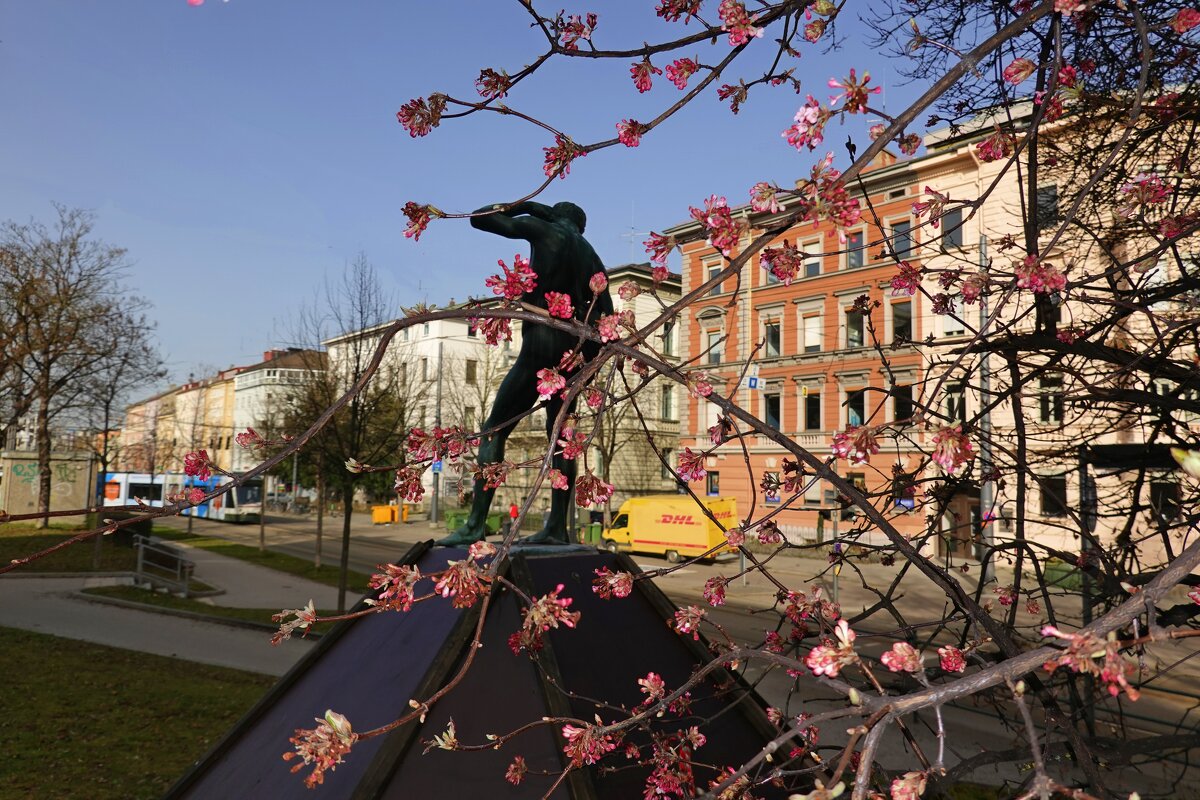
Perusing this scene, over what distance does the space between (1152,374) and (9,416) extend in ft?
115

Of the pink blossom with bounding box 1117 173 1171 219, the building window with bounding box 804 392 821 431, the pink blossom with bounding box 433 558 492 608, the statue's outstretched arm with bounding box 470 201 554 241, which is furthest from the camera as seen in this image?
the building window with bounding box 804 392 821 431

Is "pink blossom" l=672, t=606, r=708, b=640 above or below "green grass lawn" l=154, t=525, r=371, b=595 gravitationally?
above

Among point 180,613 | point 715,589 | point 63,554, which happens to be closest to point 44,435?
point 63,554

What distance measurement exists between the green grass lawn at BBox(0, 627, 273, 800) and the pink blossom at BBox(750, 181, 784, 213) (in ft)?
18.9

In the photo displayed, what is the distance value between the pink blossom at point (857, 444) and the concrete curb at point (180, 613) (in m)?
12.6

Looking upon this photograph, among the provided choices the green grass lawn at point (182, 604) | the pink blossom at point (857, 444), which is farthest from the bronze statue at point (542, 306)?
the green grass lawn at point (182, 604)

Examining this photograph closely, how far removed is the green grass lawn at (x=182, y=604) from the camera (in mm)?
15000

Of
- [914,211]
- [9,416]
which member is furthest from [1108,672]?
[9,416]

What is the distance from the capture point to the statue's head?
4.91 m

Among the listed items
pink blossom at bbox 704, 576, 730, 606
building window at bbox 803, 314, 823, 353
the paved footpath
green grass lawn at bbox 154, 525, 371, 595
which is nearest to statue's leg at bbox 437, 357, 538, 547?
pink blossom at bbox 704, 576, 730, 606

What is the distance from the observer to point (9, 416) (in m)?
28.9

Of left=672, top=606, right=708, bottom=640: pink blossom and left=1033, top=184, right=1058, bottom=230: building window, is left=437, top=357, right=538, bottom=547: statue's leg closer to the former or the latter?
left=672, top=606, right=708, bottom=640: pink blossom

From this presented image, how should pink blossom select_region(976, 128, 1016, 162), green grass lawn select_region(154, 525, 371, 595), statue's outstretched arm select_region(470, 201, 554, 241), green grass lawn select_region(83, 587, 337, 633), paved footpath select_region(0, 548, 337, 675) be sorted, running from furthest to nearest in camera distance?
green grass lawn select_region(154, 525, 371, 595) < green grass lawn select_region(83, 587, 337, 633) < paved footpath select_region(0, 548, 337, 675) < statue's outstretched arm select_region(470, 201, 554, 241) < pink blossom select_region(976, 128, 1016, 162)

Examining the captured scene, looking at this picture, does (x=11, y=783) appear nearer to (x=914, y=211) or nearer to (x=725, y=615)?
(x=914, y=211)
